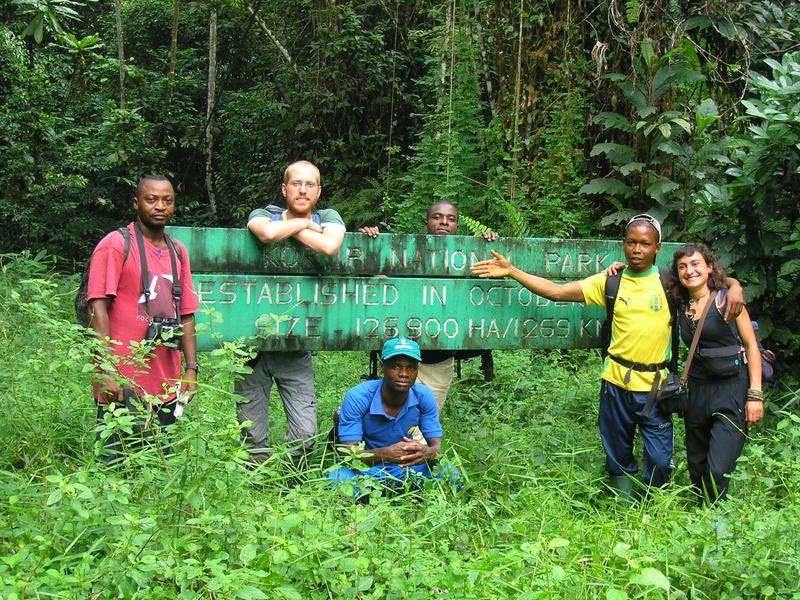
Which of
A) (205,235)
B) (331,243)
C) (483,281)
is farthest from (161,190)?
(483,281)

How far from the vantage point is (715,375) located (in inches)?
170

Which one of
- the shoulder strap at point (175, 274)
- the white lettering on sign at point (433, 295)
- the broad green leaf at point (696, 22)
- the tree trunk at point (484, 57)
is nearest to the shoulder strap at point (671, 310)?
the white lettering on sign at point (433, 295)

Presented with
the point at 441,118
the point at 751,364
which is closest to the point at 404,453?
the point at 751,364

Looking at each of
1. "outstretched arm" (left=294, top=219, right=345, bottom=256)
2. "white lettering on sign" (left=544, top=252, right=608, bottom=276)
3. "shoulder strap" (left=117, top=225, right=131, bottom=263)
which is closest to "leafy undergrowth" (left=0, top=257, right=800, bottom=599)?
"shoulder strap" (left=117, top=225, right=131, bottom=263)

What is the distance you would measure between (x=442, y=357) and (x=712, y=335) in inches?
59.8

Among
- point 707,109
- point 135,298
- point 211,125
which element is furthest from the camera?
point 211,125

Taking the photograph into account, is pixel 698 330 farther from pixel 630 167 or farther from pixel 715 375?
pixel 630 167

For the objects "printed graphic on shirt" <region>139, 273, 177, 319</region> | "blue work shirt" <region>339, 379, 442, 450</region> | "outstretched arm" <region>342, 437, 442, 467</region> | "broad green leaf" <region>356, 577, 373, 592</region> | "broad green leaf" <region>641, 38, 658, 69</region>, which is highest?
"broad green leaf" <region>641, 38, 658, 69</region>

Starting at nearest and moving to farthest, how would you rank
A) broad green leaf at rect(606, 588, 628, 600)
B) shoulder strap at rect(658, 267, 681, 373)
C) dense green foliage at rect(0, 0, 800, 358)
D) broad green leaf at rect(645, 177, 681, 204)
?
broad green leaf at rect(606, 588, 628, 600), shoulder strap at rect(658, 267, 681, 373), dense green foliage at rect(0, 0, 800, 358), broad green leaf at rect(645, 177, 681, 204)

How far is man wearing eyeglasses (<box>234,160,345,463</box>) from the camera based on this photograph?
14.2 ft

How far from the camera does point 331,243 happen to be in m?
4.37

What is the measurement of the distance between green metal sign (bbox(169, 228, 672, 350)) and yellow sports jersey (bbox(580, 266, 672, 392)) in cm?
53

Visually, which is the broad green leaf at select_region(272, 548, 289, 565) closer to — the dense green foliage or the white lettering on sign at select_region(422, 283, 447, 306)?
the white lettering on sign at select_region(422, 283, 447, 306)

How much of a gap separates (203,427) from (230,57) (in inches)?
534
